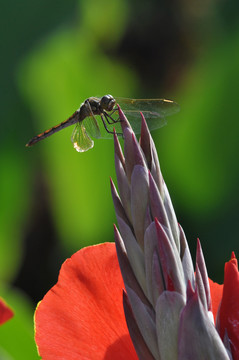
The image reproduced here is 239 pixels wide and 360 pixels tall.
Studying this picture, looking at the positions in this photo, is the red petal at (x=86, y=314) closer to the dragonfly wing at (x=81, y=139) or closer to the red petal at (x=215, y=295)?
the red petal at (x=215, y=295)

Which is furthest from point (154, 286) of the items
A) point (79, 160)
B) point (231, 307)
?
point (79, 160)

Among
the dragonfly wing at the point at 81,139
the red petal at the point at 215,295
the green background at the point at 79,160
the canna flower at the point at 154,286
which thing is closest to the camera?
the canna flower at the point at 154,286

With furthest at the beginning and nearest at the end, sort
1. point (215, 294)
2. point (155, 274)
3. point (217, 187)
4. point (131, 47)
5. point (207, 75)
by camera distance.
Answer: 1. point (131, 47)
2. point (207, 75)
3. point (217, 187)
4. point (215, 294)
5. point (155, 274)

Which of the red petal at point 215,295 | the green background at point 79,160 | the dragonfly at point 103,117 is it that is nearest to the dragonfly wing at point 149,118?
the dragonfly at point 103,117

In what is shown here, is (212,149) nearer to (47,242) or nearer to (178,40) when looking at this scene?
(47,242)

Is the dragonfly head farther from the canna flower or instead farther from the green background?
the green background

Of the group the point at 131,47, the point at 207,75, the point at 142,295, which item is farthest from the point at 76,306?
the point at 131,47
